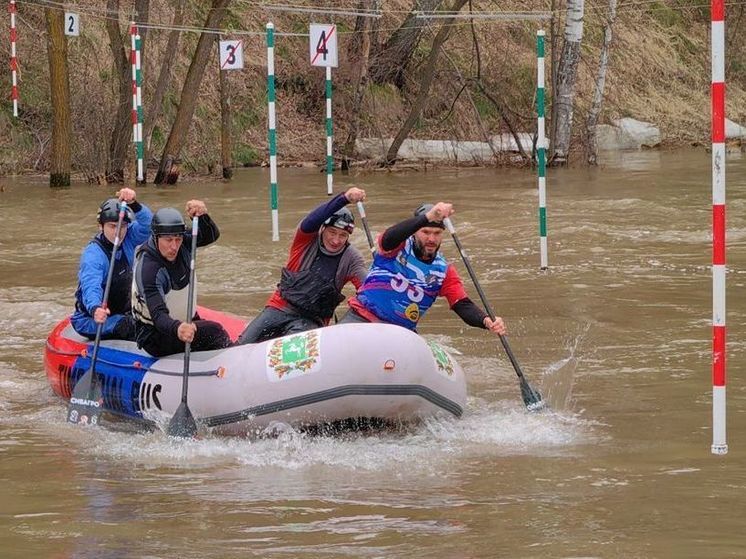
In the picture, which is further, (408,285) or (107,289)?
(107,289)

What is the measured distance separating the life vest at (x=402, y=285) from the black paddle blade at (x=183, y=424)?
1.05 metres

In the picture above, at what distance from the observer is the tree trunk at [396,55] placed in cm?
2370

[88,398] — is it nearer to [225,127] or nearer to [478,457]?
[478,457]

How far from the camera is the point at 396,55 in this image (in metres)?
24.3

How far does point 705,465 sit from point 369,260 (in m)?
6.75

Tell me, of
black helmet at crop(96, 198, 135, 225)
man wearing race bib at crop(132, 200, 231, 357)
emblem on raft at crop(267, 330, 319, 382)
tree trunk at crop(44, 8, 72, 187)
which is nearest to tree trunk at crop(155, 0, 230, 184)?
tree trunk at crop(44, 8, 72, 187)

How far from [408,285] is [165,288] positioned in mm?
1261

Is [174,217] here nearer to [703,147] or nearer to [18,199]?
[18,199]

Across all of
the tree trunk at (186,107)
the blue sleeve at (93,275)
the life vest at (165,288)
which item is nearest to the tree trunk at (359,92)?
the tree trunk at (186,107)

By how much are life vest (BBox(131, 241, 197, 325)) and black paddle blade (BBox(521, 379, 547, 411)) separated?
5.64 ft

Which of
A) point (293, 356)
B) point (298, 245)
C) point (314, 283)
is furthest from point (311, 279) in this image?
point (293, 356)

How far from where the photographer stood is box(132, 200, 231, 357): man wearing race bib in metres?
6.82

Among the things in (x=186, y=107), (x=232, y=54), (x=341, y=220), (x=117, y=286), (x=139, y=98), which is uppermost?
(x=232, y=54)

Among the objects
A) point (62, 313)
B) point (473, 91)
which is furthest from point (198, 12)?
point (62, 313)
